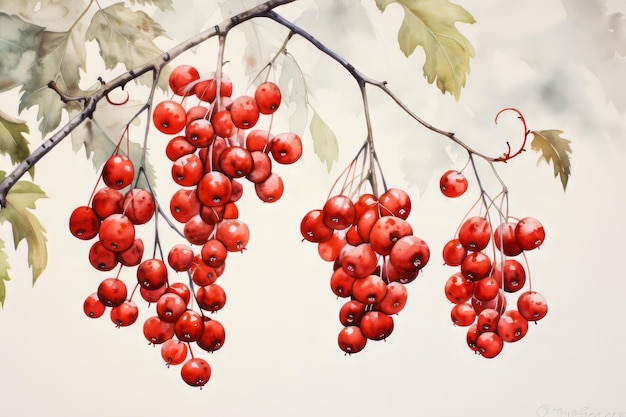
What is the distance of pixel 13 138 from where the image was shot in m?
1.08

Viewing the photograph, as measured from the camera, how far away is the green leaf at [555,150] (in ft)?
3.94

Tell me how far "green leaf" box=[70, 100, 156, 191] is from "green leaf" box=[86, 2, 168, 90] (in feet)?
0.25

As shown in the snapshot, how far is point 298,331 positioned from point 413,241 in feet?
1.12

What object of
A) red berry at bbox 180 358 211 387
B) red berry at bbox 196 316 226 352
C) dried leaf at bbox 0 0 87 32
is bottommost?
red berry at bbox 180 358 211 387

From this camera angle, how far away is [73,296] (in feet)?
3.52

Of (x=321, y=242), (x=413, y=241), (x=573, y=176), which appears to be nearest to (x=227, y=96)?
(x=321, y=242)

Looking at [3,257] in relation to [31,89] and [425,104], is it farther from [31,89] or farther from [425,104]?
[425,104]

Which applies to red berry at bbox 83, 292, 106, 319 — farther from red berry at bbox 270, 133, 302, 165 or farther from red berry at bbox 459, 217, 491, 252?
red berry at bbox 459, 217, 491, 252

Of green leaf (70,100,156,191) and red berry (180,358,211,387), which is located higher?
green leaf (70,100,156,191)

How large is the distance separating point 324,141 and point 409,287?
0.30 meters

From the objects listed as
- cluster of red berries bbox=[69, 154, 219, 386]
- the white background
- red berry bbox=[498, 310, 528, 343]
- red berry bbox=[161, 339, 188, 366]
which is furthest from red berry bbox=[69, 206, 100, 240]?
red berry bbox=[498, 310, 528, 343]

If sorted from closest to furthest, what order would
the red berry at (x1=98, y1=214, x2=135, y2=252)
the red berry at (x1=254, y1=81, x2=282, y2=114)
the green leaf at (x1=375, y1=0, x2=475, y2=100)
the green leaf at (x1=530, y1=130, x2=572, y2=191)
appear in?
the red berry at (x1=98, y1=214, x2=135, y2=252), the red berry at (x1=254, y1=81, x2=282, y2=114), the green leaf at (x1=375, y1=0, x2=475, y2=100), the green leaf at (x1=530, y1=130, x2=572, y2=191)

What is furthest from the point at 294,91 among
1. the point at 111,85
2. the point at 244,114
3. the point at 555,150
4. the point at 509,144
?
the point at 555,150

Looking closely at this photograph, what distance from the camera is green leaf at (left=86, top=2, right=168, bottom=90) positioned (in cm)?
108
